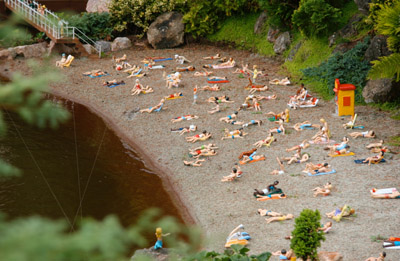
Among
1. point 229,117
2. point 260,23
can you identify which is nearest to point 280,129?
point 229,117

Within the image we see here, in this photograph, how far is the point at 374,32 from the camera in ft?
61.5

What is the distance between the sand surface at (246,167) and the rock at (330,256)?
0.62 meters

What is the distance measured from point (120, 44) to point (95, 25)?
1.82 m

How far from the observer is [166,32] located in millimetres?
25422

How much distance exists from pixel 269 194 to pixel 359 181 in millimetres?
2043

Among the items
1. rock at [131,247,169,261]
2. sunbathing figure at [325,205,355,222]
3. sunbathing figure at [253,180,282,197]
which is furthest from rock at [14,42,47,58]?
sunbathing figure at [325,205,355,222]

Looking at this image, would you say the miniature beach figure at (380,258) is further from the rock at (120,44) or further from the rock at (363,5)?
the rock at (120,44)

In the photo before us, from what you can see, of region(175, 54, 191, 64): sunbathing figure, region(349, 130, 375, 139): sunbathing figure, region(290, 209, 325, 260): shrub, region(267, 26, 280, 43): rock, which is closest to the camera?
region(290, 209, 325, 260): shrub

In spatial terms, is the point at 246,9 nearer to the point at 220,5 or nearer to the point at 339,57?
the point at 220,5

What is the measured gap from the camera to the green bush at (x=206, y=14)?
2500 centimetres

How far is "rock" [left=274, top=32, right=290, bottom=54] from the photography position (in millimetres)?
22734

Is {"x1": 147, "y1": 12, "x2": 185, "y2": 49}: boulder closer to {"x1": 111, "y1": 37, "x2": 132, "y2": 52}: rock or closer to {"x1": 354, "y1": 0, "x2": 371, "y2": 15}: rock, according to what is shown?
{"x1": 111, "y1": 37, "x2": 132, "y2": 52}: rock

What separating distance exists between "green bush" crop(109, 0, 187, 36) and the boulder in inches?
16.7

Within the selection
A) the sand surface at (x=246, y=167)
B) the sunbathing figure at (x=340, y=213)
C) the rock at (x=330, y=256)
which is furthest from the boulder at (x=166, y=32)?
the rock at (x=330, y=256)
